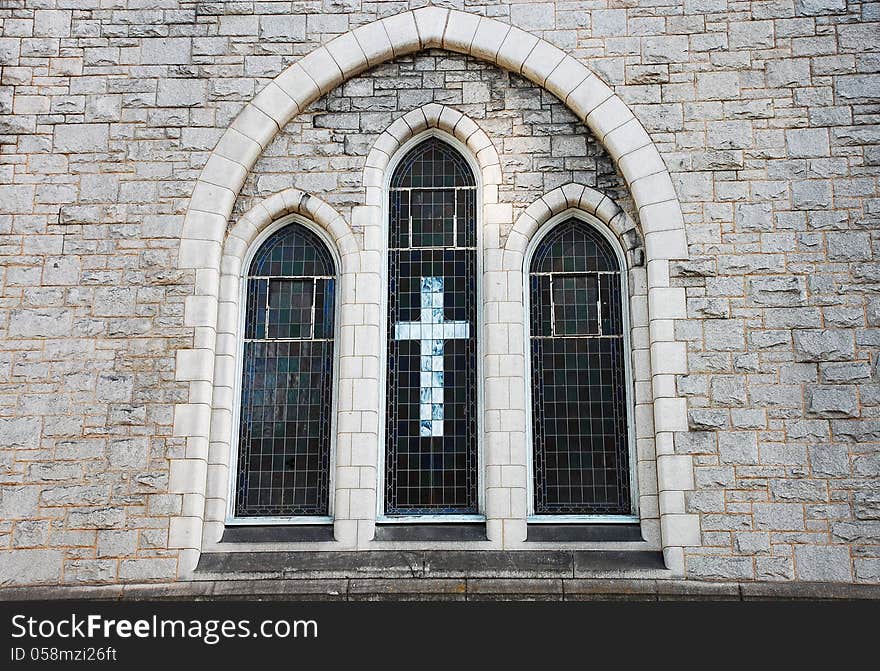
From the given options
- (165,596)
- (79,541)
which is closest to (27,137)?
(79,541)

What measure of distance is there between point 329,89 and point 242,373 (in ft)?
9.06

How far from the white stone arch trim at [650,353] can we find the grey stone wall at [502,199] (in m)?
0.13

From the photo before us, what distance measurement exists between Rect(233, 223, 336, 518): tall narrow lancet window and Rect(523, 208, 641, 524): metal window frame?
172 cm

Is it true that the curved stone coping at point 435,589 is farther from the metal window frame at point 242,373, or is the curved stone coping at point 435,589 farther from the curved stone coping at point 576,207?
the curved stone coping at point 576,207

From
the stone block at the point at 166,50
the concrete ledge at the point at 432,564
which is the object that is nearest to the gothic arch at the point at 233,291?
the concrete ledge at the point at 432,564

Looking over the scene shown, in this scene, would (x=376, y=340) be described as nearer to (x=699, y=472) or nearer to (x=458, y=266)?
(x=458, y=266)

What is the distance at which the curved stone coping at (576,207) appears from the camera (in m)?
8.90

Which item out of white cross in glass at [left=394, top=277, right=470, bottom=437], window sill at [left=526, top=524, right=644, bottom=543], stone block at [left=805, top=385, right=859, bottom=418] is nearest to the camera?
stone block at [left=805, top=385, right=859, bottom=418]

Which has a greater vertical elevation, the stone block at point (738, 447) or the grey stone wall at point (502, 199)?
the grey stone wall at point (502, 199)

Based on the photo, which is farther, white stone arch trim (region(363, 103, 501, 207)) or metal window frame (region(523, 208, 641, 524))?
white stone arch trim (region(363, 103, 501, 207))

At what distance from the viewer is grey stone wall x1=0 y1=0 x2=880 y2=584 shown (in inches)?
319

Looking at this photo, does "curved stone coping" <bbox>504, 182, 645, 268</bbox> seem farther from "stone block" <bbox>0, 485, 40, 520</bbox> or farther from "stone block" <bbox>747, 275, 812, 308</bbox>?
"stone block" <bbox>0, 485, 40, 520</bbox>

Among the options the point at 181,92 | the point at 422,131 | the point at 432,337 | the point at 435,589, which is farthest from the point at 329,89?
the point at 435,589

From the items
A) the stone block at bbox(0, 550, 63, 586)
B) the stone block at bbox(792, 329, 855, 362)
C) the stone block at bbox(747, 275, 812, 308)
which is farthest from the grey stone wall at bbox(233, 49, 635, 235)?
the stone block at bbox(0, 550, 63, 586)
